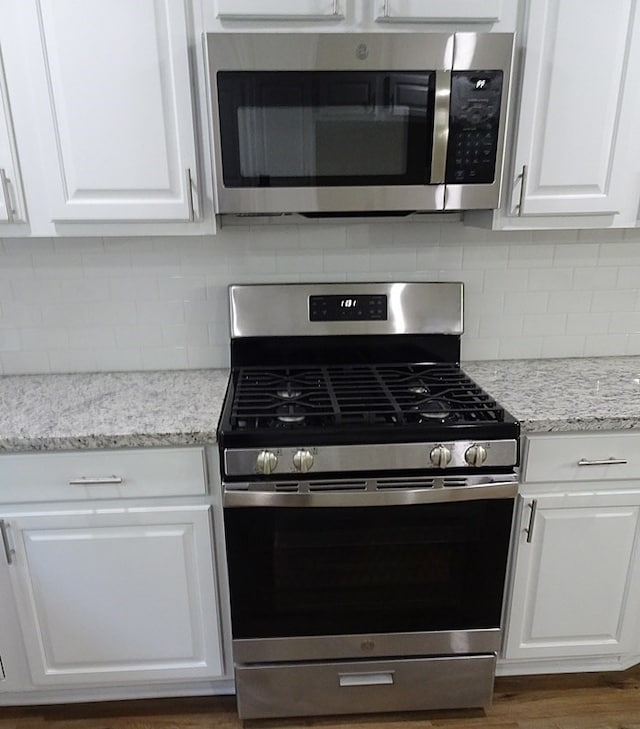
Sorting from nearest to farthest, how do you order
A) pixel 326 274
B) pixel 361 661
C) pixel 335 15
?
pixel 335 15, pixel 361 661, pixel 326 274

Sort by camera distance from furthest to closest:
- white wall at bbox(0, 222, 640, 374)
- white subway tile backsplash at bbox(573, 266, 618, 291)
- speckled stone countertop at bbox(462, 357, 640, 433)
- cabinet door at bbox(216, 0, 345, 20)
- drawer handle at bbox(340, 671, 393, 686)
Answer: white subway tile backsplash at bbox(573, 266, 618, 291)
white wall at bbox(0, 222, 640, 374)
drawer handle at bbox(340, 671, 393, 686)
speckled stone countertop at bbox(462, 357, 640, 433)
cabinet door at bbox(216, 0, 345, 20)

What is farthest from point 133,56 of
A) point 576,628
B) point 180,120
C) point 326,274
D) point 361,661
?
point 576,628

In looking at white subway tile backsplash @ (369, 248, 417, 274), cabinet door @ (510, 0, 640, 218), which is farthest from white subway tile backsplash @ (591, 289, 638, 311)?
white subway tile backsplash @ (369, 248, 417, 274)

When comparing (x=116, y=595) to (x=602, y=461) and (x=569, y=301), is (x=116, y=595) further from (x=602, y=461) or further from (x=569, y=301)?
(x=569, y=301)

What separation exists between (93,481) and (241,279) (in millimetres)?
808

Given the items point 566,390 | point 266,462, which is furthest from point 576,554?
point 266,462

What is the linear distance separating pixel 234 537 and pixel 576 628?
1.11m

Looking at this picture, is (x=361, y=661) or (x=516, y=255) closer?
(x=361, y=661)

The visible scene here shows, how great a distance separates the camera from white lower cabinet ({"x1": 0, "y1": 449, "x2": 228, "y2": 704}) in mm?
1401

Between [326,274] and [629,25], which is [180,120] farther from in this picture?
[629,25]

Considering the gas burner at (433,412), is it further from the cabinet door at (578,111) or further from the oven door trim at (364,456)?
the cabinet door at (578,111)

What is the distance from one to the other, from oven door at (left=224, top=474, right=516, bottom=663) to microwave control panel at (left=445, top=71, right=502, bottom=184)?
2.77 ft

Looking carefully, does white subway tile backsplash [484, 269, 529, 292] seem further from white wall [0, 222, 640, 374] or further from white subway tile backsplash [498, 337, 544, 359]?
white subway tile backsplash [498, 337, 544, 359]

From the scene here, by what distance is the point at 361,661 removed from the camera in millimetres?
1547
